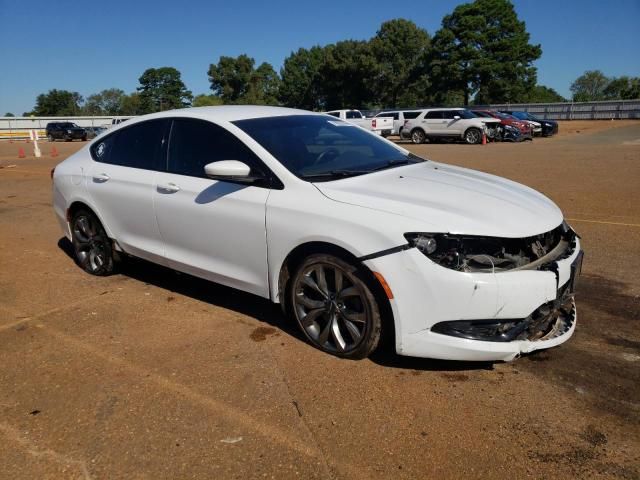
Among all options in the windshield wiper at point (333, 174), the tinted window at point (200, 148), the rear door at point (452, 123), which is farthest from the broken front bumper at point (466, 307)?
the rear door at point (452, 123)

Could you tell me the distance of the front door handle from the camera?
161 inches

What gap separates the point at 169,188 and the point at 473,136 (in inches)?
892

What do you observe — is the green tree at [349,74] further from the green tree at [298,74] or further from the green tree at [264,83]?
the green tree at [264,83]

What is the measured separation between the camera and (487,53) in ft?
187

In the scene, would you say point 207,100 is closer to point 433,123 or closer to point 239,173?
point 433,123

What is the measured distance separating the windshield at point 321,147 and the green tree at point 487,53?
56.0m

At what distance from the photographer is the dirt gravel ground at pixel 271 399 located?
2.44 m

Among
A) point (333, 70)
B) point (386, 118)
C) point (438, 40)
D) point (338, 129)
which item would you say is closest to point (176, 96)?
point (333, 70)

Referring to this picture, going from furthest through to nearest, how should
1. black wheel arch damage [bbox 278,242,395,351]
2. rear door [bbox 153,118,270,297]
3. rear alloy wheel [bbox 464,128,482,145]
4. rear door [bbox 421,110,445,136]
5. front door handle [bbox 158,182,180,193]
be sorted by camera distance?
rear door [bbox 421,110,445,136] → rear alloy wheel [bbox 464,128,482,145] → front door handle [bbox 158,182,180,193] → rear door [bbox 153,118,270,297] → black wheel arch damage [bbox 278,242,395,351]

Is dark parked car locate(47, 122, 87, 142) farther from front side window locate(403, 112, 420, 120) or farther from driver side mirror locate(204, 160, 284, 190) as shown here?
driver side mirror locate(204, 160, 284, 190)

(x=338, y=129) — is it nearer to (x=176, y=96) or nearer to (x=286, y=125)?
(x=286, y=125)

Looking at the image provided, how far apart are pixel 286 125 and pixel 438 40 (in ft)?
199

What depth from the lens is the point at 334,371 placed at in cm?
324

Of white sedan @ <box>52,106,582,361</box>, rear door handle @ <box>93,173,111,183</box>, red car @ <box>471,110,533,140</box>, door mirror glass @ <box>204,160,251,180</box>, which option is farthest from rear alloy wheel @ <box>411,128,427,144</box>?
door mirror glass @ <box>204,160,251,180</box>
